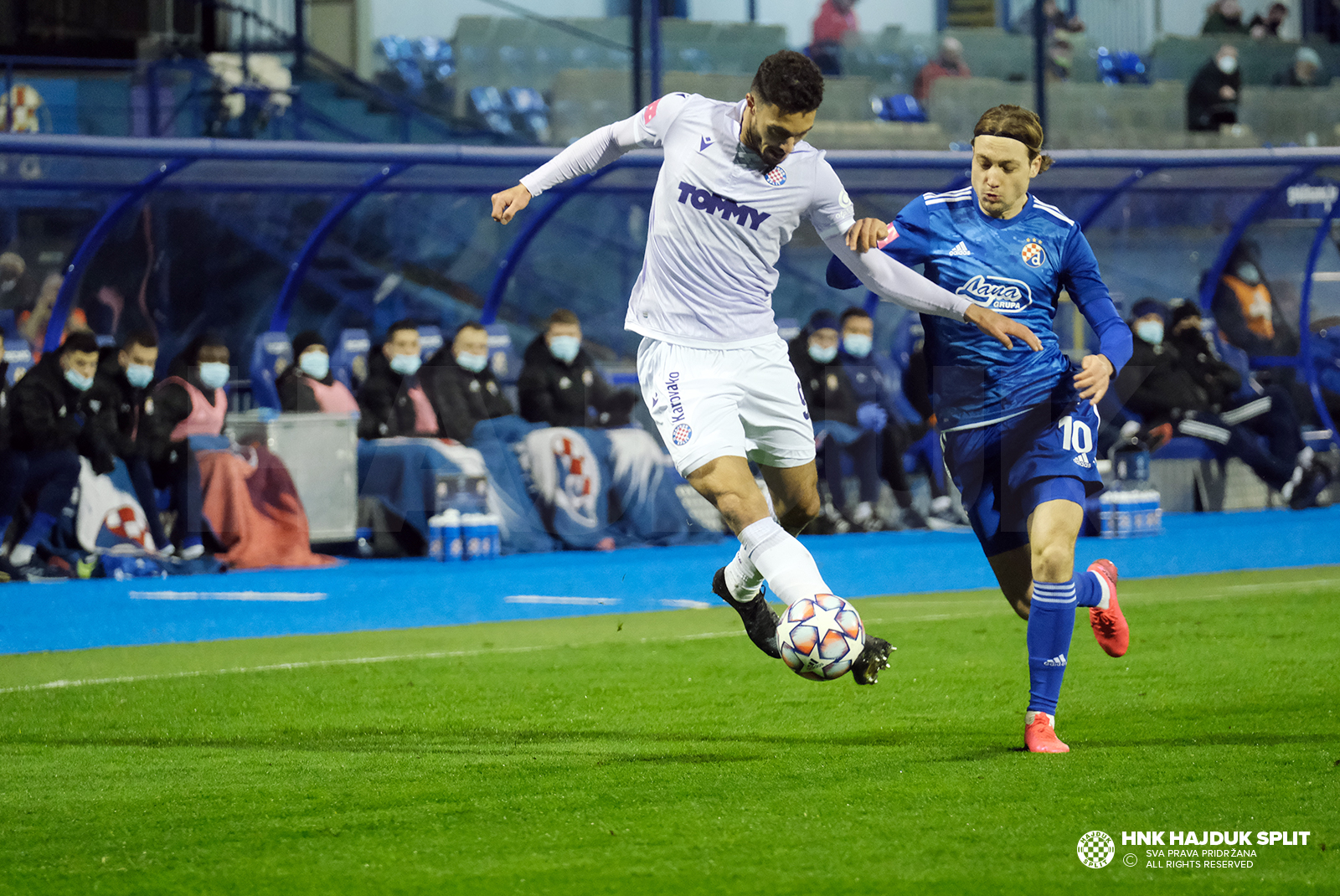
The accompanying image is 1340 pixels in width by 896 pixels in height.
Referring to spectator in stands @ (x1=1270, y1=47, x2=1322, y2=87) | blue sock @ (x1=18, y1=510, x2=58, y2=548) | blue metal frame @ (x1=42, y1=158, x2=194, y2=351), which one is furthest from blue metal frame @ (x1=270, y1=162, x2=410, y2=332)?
spectator in stands @ (x1=1270, y1=47, x2=1322, y2=87)

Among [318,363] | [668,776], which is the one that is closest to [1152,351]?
[318,363]

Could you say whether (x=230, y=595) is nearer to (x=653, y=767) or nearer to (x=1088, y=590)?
(x=653, y=767)

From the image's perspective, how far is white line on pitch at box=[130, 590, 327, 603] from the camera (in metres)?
9.59

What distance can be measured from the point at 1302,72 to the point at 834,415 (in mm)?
9964

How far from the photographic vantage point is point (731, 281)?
5168 millimetres

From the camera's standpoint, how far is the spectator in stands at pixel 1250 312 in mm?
13758

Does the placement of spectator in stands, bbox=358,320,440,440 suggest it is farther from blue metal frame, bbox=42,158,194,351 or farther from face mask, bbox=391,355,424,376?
blue metal frame, bbox=42,158,194,351

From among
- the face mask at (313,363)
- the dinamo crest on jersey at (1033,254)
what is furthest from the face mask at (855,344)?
the dinamo crest on jersey at (1033,254)

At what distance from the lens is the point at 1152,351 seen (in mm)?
12781

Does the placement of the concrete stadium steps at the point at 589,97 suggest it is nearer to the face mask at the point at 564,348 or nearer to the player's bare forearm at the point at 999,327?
the face mask at the point at 564,348

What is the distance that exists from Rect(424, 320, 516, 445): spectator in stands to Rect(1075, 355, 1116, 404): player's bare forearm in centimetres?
678

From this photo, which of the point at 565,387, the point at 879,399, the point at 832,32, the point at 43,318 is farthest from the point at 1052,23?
the point at 43,318

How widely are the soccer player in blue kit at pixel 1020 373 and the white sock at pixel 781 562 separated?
703 mm

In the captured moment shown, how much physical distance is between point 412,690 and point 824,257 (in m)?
9.99
